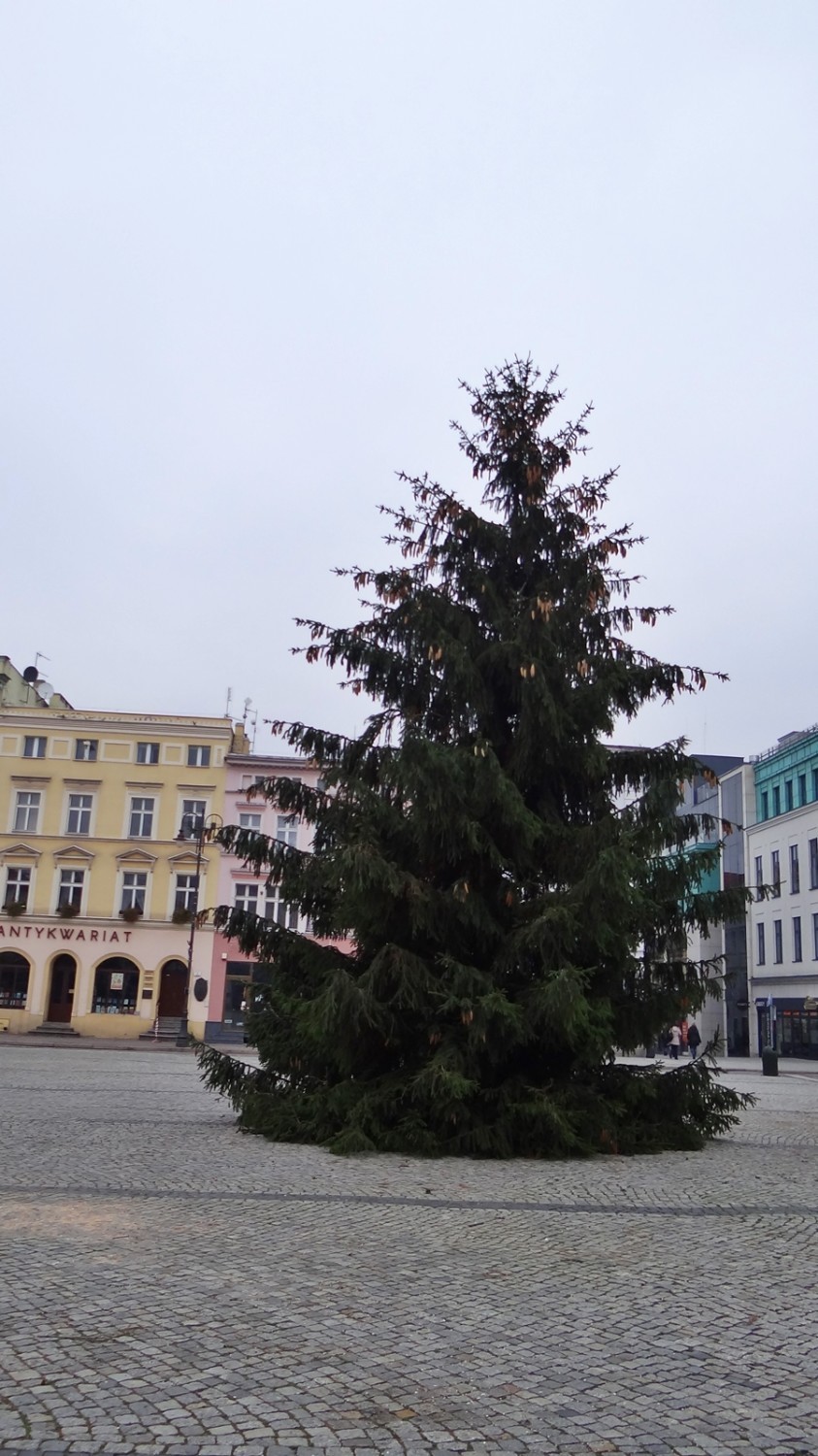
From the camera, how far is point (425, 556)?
1622 cm

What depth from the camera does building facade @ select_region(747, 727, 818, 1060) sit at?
2232 inches

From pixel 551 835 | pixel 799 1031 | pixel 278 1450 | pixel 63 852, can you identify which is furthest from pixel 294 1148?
pixel 799 1031

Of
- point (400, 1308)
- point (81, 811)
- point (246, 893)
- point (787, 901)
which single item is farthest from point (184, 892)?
point (400, 1308)

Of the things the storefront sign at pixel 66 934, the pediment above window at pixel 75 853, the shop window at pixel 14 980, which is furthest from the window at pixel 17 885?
the shop window at pixel 14 980

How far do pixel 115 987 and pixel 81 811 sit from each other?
801cm

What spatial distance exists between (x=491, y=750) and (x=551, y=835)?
128 cm

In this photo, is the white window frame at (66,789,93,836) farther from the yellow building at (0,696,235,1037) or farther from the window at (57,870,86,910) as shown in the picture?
the window at (57,870,86,910)

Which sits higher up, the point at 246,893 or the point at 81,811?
the point at 81,811

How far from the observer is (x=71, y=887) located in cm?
5359

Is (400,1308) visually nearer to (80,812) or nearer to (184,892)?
(184,892)

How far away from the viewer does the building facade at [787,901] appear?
56.7m

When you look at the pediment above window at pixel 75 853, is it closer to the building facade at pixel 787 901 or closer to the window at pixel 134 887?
the window at pixel 134 887

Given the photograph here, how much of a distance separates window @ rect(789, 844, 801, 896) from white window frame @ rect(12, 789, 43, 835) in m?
36.4

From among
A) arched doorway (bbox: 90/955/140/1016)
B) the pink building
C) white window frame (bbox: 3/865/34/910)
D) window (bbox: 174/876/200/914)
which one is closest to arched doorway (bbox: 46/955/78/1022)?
arched doorway (bbox: 90/955/140/1016)
